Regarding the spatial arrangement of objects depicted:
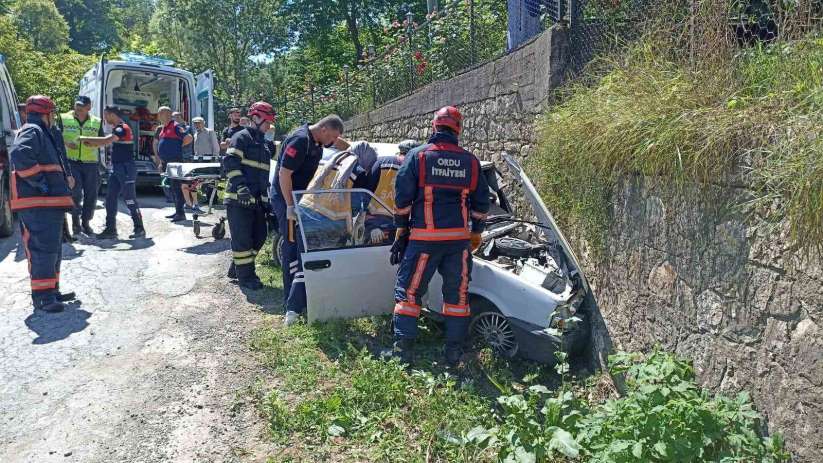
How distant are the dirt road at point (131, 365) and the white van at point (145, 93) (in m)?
5.71

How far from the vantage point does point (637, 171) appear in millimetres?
3936

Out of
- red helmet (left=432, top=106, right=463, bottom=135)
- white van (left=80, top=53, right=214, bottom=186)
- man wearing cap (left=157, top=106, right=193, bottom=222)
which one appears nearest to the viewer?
red helmet (left=432, top=106, right=463, bottom=135)

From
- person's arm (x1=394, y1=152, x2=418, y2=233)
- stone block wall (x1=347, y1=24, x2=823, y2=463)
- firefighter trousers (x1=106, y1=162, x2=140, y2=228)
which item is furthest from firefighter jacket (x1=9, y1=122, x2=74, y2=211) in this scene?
stone block wall (x1=347, y1=24, x2=823, y2=463)

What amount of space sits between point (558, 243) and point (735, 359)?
4.96 ft

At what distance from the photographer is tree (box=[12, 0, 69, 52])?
3562cm

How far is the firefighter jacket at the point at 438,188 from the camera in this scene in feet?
14.6

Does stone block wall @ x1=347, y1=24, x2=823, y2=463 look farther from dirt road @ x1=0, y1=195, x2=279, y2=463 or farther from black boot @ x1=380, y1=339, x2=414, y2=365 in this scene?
dirt road @ x1=0, y1=195, x2=279, y2=463

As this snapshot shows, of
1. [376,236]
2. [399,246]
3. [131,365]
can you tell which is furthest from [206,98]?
[399,246]

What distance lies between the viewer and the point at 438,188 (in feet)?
14.6

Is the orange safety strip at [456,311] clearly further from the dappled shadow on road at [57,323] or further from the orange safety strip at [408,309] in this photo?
the dappled shadow on road at [57,323]

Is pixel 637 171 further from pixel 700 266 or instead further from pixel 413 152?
pixel 413 152

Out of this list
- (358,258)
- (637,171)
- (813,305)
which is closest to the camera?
(813,305)

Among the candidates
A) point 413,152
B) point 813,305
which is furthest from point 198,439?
point 813,305

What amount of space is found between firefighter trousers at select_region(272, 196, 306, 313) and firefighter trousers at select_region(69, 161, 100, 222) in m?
4.27
